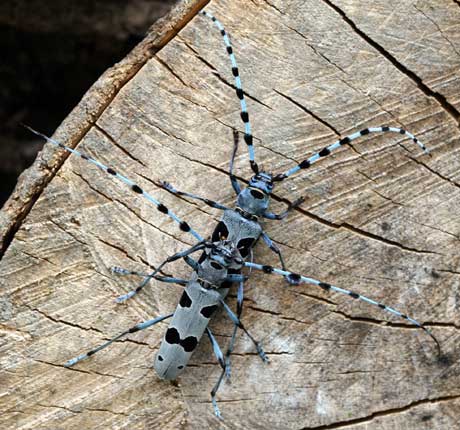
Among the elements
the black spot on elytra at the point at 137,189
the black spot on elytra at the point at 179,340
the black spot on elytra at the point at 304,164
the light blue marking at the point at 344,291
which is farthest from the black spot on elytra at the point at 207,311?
the black spot on elytra at the point at 304,164

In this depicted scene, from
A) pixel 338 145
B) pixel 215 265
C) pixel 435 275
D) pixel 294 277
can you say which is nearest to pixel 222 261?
pixel 215 265

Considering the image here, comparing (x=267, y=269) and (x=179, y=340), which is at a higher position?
(x=267, y=269)

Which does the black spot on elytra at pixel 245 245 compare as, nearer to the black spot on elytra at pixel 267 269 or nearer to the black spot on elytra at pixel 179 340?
the black spot on elytra at pixel 267 269

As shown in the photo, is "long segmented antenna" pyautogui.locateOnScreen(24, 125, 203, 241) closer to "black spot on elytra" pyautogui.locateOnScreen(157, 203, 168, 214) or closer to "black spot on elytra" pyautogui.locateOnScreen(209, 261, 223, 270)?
"black spot on elytra" pyautogui.locateOnScreen(157, 203, 168, 214)

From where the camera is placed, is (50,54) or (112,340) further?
(50,54)

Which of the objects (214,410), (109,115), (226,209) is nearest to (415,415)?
(214,410)

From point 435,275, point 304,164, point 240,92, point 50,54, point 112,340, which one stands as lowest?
point 112,340

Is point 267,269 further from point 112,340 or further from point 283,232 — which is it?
point 112,340

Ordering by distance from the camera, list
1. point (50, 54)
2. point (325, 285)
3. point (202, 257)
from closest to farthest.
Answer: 1. point (325, 285)
2. point (202, 257)
3. point (50, 54)

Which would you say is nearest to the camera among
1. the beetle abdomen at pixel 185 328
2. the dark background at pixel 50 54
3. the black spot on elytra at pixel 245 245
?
the beetle abdomen at pixel 185 328
